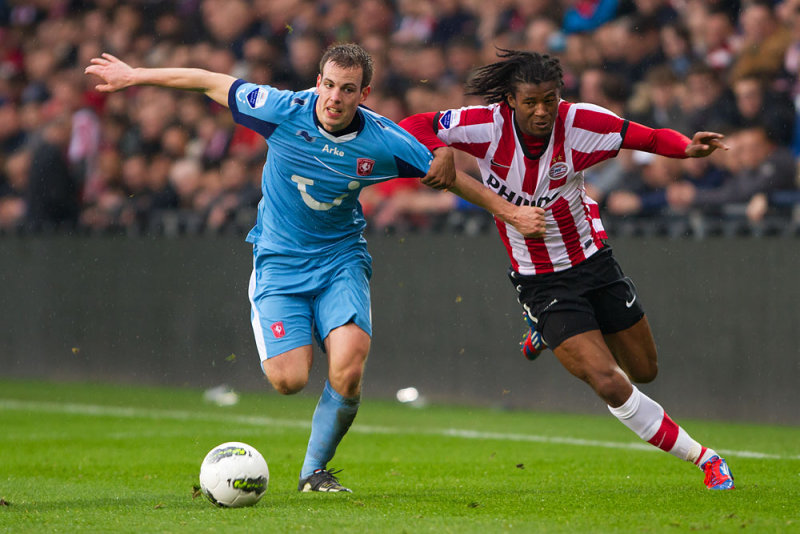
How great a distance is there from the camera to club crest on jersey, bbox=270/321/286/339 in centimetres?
668

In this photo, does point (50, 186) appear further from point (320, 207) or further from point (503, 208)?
point (503, 208)

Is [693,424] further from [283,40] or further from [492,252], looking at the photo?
[283,40]

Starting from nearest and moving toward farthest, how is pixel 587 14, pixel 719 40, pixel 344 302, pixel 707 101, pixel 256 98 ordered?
1. pixel 256 98
2. pixel 344 302
3. pixel 707 101
4. pixel 719 40
5. pixel 587 14

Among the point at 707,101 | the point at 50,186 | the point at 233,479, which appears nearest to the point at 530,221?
the point at 233,479

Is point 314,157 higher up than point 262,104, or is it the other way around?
point 262,104

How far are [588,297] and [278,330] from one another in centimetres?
169

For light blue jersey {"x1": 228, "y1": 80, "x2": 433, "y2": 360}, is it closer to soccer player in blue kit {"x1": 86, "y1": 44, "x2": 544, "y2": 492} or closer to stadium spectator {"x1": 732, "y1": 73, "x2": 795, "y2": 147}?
soccer player in blue kit {"x1": 86, "y1": 44, "x2": 544, "y2": 492}

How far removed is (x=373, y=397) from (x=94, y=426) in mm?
3035

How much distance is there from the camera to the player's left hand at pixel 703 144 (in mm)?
6309

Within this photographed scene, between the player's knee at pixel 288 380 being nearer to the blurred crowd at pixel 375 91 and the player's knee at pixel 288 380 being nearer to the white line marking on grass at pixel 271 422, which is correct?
the white line marking on grass at pixel 271 422

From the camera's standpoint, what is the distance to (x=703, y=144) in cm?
639

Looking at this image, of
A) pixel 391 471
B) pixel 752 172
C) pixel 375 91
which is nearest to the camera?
pixel 391 471

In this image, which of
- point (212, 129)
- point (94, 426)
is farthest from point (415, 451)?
point (212, 129)

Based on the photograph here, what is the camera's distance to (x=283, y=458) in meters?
8.54
